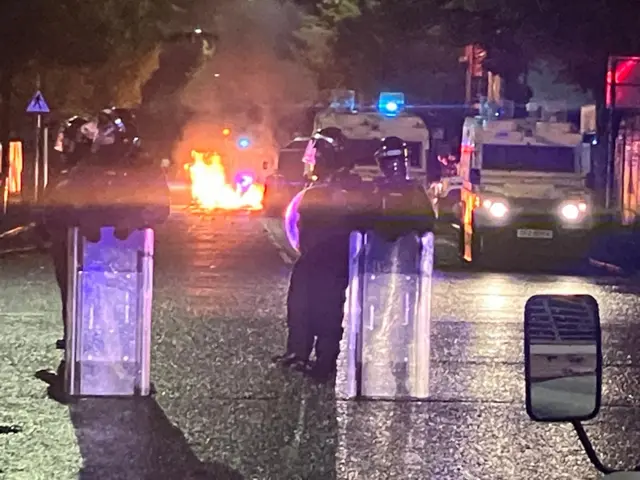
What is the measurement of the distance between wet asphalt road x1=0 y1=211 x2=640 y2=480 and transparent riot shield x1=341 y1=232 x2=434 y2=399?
0.25m

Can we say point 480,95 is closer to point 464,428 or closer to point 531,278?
point 531,278

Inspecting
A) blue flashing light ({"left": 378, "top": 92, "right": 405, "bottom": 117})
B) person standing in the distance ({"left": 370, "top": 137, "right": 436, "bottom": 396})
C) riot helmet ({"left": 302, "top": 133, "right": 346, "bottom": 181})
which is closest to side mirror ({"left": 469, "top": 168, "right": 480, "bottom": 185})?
blue flashing light ({"left": 378, "top": 92, "right": 405, "bottom": 117})

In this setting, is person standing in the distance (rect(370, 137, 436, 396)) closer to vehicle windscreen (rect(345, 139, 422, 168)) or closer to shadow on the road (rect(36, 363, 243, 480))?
shadow on the road (rect(36, 363, 243, 480))

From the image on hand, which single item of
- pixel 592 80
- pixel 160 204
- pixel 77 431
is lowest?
pixel 77 431

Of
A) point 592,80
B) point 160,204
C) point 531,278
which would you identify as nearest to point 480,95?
point 592,80

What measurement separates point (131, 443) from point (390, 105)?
21.4 meters

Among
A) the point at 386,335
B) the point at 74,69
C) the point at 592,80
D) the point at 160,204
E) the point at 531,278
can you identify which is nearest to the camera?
the point at 386,335

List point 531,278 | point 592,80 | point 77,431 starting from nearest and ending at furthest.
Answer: point 77,431 → point 531,278 → point 592,80

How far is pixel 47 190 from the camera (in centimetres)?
1098

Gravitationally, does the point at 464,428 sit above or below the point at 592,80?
below

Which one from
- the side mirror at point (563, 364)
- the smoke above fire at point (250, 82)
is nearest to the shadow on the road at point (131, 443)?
the side mirror at point (563, 364)

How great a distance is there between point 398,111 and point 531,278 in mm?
8914

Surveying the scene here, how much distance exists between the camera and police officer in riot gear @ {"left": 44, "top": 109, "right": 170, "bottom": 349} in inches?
412

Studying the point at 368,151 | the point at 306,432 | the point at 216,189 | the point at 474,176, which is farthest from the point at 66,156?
the point at 216,189
